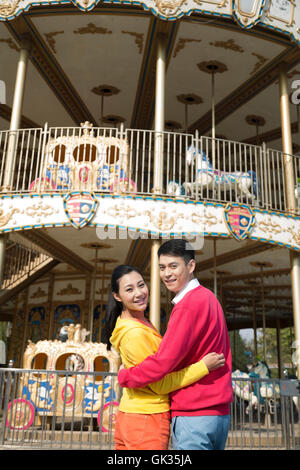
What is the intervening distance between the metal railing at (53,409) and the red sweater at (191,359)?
15.1ft

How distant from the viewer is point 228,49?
10445mm

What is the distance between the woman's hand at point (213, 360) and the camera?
2.16 m

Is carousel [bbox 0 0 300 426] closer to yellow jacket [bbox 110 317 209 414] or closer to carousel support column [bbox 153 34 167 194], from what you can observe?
carousel support column [bbox 153 34 167 194]

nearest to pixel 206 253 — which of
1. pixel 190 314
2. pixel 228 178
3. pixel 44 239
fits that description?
pixel 228 178

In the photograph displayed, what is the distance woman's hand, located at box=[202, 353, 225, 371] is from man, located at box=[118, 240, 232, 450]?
0.07m

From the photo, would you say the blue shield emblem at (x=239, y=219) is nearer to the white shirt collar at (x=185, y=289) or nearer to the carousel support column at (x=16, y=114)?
the carousel support column at (x=16, y=114)

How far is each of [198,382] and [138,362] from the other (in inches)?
12.6

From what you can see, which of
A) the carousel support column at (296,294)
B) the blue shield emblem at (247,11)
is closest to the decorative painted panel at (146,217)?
the carousel support column at (296,294)

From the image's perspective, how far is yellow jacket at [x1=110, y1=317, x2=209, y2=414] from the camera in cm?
218

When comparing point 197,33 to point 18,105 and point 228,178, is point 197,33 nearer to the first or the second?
point 228,178

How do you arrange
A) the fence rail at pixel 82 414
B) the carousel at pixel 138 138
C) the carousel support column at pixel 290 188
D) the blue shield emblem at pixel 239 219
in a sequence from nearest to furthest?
the fence rail at pixel 82 414
the carousel at pixel 138 138
the blue shield emblem at pixel 239 219
the carousel support column at pixel 290 188

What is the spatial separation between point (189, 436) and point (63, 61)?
10663 mm

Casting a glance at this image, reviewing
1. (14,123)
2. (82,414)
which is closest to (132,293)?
(82,414)

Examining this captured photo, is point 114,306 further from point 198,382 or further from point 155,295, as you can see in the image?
point 155,295
